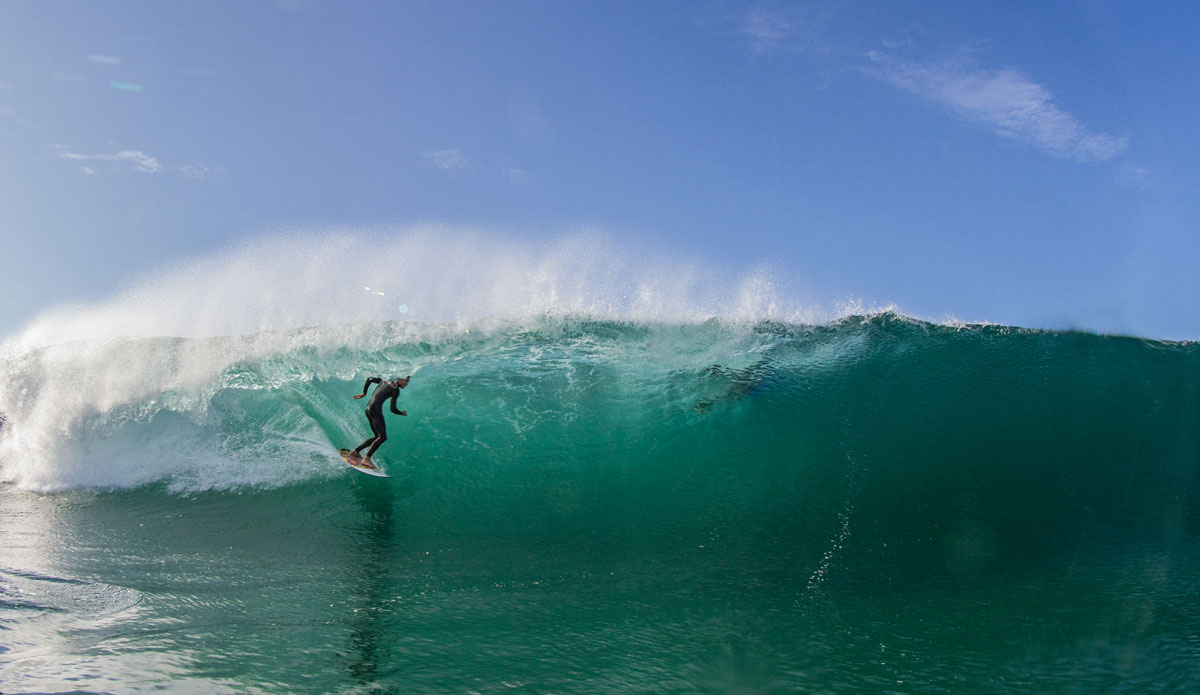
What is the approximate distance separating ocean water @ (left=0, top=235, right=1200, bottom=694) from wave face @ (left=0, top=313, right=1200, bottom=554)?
4 centimetres

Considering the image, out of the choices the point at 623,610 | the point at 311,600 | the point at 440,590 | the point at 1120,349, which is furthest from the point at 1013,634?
the point at 1120,349

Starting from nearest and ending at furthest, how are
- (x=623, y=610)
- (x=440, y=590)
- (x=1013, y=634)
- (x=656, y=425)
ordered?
Answer: (x=1013, y=634), (x=623, y=610), (x=440, y=590), (x=656, y=425)

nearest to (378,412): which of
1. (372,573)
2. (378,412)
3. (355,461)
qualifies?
(378,412)

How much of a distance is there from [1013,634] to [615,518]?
3322 millimetres

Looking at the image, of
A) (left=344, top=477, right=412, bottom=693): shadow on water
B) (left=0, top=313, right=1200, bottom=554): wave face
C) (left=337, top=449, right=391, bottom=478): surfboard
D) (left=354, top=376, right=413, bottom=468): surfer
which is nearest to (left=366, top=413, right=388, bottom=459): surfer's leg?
(left=354, top=376, right=413, bottom=468): surfer

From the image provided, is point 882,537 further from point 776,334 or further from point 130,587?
point 130,587

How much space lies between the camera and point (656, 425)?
7.86 metres

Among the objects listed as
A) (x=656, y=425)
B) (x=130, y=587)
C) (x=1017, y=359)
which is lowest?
(x=130, y=587)

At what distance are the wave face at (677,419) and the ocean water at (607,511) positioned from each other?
0.04 metres

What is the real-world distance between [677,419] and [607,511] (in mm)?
1816

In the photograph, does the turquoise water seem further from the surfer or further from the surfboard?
the surfer

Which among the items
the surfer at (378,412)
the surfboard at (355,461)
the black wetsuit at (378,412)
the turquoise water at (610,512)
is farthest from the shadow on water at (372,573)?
the black wetsuit at (378,412)

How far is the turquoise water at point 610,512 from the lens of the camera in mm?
3740

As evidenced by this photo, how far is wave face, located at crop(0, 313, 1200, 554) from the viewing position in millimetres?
6793
